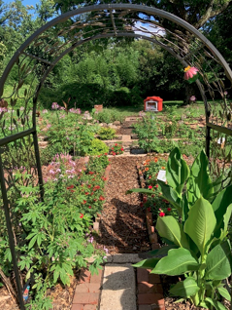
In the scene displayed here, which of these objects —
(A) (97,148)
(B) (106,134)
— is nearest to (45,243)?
(A) (97,148)

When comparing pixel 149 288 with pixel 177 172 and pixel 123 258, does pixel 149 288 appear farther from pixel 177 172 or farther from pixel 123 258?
pixel 177 172

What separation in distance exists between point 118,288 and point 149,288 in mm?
Answer: 248

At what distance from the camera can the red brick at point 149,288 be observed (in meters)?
1.88

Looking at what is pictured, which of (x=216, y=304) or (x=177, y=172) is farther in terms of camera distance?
(x=177, y=172)

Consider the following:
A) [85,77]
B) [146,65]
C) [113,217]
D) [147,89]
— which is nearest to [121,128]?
[113,217]

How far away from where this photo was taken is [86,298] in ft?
6.17

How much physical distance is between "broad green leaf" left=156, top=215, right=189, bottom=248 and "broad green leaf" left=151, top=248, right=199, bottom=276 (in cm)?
14

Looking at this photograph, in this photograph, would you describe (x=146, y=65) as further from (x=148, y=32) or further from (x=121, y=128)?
(x=148, y=32)

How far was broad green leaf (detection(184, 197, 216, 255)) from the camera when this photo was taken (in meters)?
1.34

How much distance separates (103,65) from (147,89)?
132 inches

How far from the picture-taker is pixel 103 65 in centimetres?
1409

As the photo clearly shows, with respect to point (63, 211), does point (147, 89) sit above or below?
above

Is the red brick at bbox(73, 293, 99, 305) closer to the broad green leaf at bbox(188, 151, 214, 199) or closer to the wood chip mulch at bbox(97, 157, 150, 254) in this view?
the wood chip mulch at bbox(97, 157, 150, 254)

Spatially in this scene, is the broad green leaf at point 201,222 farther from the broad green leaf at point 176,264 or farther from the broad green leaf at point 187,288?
the broad green leaf at point 187,288
